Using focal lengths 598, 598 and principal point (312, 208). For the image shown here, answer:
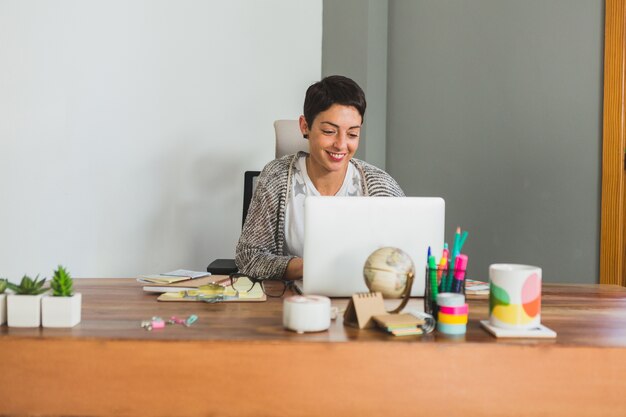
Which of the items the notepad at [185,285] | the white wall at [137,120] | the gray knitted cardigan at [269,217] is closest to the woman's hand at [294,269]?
the gray knitted cardigan at [269,217]

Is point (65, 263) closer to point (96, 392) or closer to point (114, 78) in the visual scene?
point (114, 78)

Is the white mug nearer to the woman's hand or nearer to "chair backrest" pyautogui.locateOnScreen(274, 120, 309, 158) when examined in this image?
the woman's hand

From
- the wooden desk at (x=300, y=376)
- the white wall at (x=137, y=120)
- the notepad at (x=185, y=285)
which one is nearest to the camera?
the wooden desk at (x=300, y=376)

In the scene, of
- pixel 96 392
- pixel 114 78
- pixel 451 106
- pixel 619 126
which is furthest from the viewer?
pixel 114 78

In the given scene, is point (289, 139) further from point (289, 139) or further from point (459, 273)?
point (459, 273)

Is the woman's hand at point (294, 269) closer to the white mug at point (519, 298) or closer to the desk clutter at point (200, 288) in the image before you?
the desk clutter at point (200, 288)

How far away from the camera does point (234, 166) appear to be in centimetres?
348

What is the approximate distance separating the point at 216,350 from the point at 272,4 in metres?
2.82

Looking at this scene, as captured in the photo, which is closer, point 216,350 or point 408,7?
point 216,350

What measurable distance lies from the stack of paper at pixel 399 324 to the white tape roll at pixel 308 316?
0.33 feet

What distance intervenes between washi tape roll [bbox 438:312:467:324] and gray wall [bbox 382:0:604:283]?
1435 millimetres

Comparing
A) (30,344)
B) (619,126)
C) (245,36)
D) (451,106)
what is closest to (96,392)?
(30,344)

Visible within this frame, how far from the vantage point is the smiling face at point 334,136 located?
2.01m

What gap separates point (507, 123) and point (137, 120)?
76.3 inches
